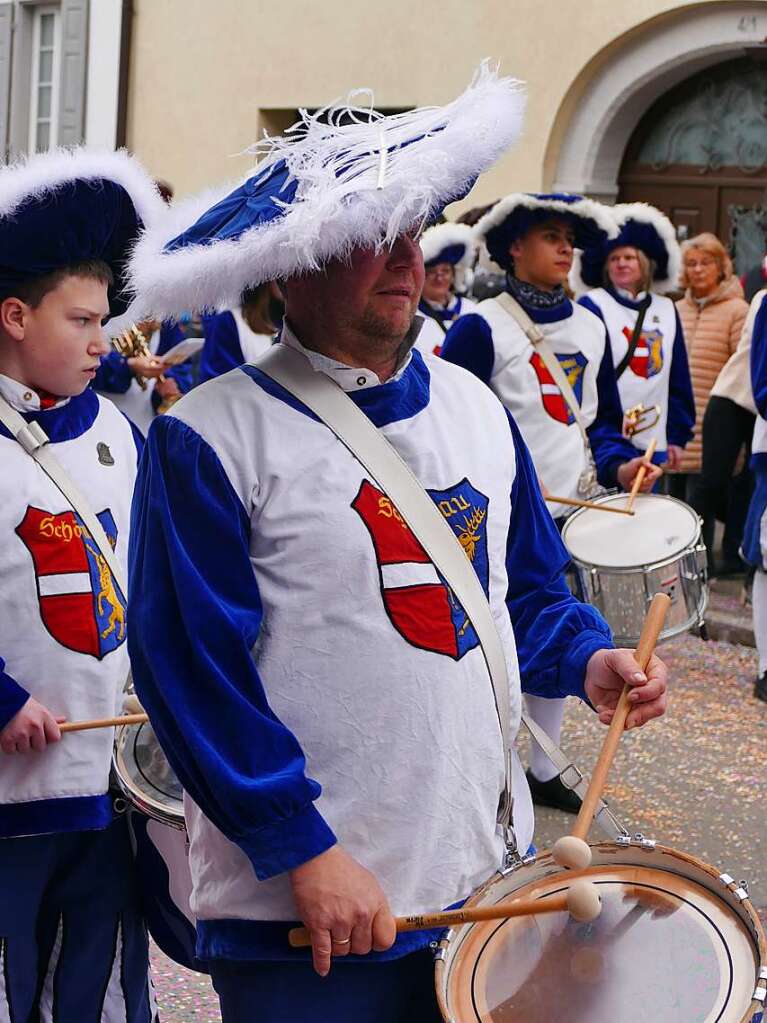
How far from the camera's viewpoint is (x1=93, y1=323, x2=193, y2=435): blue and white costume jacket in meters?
6.48

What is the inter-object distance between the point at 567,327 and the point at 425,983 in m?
3.45

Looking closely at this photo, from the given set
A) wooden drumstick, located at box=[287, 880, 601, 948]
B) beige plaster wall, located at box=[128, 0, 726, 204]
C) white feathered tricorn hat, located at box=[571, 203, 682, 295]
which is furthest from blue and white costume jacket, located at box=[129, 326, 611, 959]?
beige plaster wall, located at box=[128, 0, 726, 204]

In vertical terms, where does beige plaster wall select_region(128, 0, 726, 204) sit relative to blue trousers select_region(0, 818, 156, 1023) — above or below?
above

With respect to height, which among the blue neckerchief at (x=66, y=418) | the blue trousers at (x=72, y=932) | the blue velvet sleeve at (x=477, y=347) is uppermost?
the blue neckerchief at (x=66, y=418)

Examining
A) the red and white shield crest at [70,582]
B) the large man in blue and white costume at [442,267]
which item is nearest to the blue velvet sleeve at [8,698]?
the red and white shield crest at [70,582]

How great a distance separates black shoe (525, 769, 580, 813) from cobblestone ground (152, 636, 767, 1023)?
0.14ft

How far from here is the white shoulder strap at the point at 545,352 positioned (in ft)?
17.1

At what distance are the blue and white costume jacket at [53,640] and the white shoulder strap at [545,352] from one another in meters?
2.60

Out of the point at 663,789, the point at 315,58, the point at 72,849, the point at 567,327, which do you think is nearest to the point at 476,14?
the point at 315,58

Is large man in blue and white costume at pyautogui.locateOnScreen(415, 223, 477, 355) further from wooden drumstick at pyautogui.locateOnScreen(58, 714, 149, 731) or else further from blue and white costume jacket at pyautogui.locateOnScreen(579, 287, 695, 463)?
wooden drumstick at pyautogui.locateOnScreen(58, 714, 149, 731)

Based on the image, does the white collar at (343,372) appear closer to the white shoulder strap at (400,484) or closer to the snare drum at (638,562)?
the white shoulder strap at (400,484)

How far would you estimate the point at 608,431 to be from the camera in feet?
18.1

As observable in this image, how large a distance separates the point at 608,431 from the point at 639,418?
100 cm

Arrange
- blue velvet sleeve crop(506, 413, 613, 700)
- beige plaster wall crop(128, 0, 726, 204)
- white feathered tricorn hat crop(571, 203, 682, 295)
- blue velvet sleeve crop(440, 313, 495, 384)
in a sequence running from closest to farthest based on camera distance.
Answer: blue velvet sleeve crop(506, 413, 613, 700), blue velvet sleeve crop(440, 313, 495, 384), white feathered tricorn hat crop(571, 203, 682, 295), beige plaster wall crop(128, 0, 726, 204)
